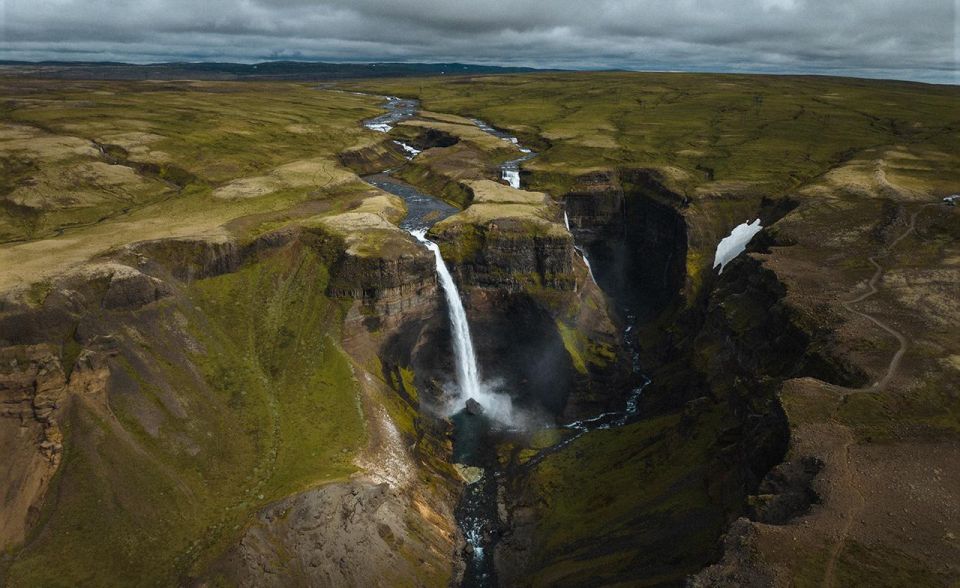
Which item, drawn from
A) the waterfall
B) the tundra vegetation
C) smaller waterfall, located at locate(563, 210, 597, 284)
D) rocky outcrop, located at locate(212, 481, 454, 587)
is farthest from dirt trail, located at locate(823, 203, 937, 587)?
the waterfall

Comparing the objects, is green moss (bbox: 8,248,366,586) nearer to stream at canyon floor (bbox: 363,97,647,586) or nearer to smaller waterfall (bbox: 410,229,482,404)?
stream at canyon floor (bbox: 363,97,647,586)

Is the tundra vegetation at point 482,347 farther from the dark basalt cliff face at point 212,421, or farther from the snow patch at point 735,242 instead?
the snow patch at point 735,242

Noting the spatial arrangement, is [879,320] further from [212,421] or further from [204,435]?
[204,435]

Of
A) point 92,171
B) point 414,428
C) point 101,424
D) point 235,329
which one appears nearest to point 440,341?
point 414,428

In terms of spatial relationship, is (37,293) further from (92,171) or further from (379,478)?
(92,171)

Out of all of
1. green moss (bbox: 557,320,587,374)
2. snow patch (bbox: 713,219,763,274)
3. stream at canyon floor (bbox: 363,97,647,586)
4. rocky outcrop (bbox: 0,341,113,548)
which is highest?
snow patch (bbox: 713,219,763,274)

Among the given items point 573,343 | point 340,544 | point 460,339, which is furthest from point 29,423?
point 573,343

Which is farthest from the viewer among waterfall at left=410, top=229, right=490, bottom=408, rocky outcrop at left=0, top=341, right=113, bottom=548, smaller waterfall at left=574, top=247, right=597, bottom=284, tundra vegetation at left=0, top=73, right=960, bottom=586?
smaller waterfall at left=574, top=247, right=597, bottom=284
